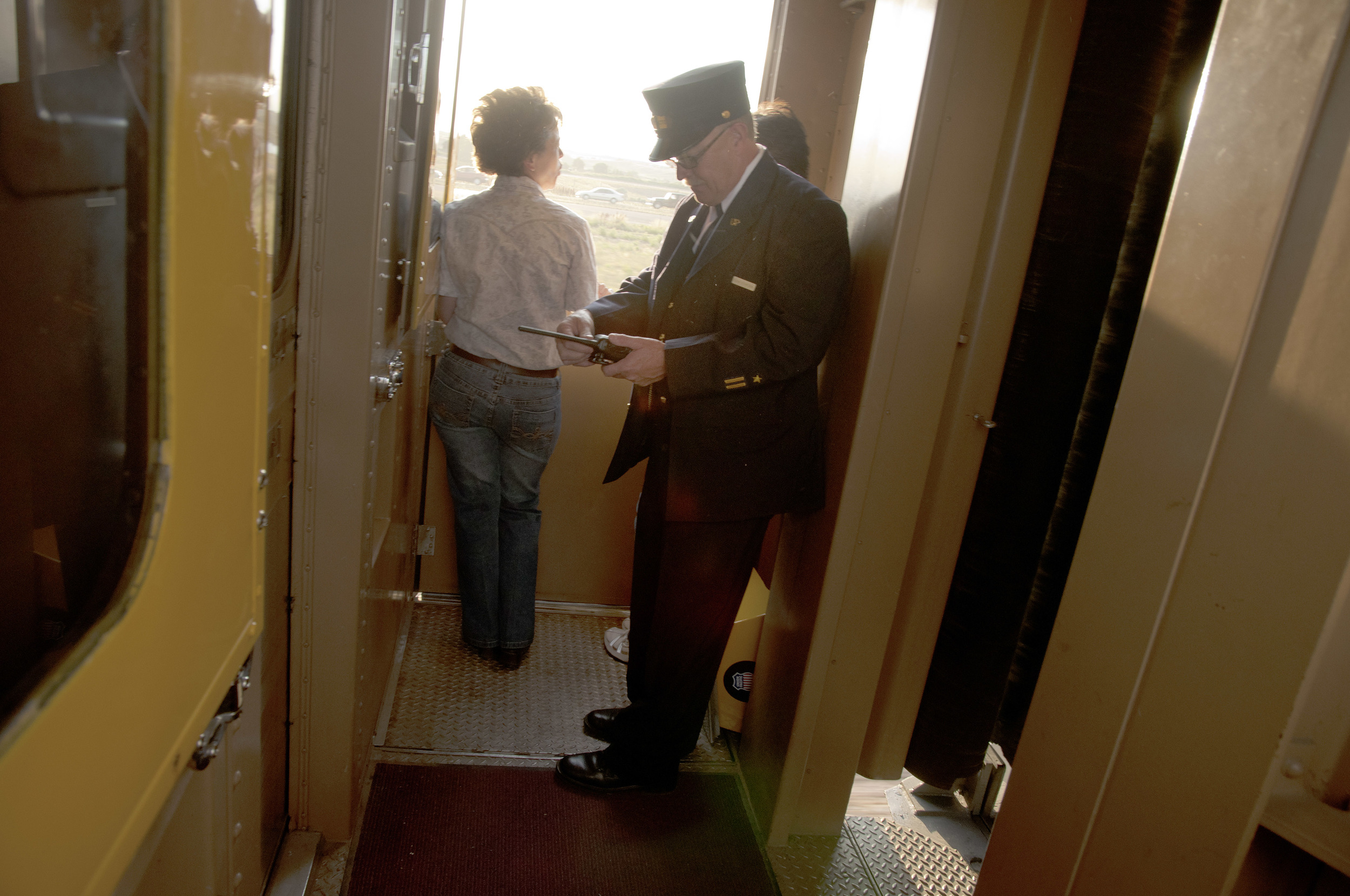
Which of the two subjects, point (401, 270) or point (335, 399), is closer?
point (335, 399)

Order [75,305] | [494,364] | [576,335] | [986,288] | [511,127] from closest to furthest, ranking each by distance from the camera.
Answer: [75,305], [986,288], [576,335], [511,127], [494,364]

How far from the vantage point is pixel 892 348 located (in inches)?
83.8

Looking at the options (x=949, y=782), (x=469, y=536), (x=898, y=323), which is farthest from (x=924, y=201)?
(x=469, y=536)

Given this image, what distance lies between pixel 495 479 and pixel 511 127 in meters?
1.19

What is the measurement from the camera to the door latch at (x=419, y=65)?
2.03 metres

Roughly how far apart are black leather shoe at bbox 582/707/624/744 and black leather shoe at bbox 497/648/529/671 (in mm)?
441

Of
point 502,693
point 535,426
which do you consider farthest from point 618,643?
point 535,426

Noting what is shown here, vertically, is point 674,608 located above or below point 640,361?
below

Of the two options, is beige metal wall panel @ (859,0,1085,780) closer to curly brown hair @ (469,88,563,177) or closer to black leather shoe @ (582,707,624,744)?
black leather shoe @ (582,707,624,744)

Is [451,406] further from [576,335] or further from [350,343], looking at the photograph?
[350,343]

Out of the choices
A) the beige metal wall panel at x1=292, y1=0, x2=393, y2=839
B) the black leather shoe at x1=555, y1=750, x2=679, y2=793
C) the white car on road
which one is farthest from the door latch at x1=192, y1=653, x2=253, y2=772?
the white car on road

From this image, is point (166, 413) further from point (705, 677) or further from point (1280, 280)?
point (705, 677)

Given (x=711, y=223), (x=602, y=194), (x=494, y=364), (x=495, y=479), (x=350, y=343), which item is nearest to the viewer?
(x=350, y=343)

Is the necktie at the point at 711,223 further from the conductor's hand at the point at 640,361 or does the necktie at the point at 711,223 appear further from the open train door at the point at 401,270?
the open train door at the point at 401,270
